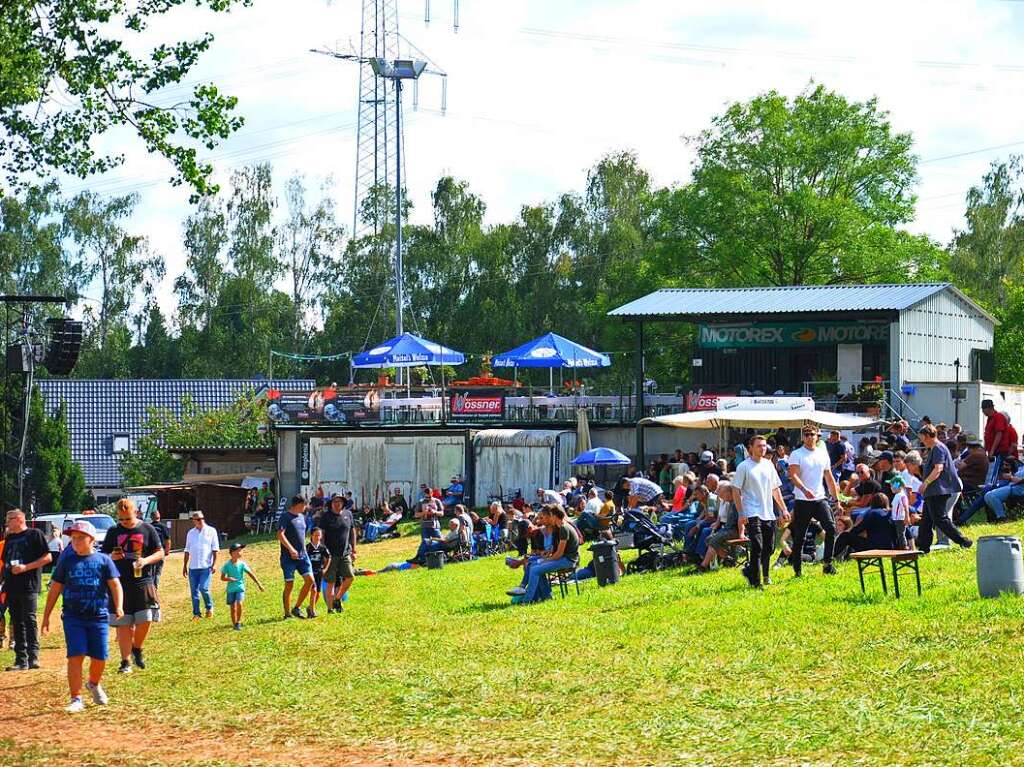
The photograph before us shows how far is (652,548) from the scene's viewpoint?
19.9m

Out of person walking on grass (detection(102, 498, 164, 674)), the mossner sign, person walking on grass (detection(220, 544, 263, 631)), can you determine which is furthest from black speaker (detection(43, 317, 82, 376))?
the mossner sign

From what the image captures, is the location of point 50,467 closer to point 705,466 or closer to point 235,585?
point 705,466

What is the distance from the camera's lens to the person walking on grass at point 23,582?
15.2 metres

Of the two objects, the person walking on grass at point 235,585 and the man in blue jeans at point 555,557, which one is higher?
the man in blue jeans at point 555,557

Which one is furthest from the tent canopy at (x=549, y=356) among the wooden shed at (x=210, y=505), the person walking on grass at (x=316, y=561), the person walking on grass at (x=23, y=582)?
the person walking on grass at (x=23, y=582)

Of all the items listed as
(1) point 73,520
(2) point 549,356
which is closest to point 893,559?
(1) point 73,520

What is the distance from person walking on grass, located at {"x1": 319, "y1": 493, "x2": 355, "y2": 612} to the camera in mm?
18719

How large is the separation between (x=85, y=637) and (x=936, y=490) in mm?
9222

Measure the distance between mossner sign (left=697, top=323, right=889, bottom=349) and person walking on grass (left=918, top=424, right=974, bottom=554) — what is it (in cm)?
2478

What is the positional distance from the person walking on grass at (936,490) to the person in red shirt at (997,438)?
5429 millimetres

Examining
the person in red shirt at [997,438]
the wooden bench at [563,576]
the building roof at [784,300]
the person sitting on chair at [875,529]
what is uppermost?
the building roof at [784,300]

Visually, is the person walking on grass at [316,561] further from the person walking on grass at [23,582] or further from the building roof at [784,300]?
the building roof at [784,300]

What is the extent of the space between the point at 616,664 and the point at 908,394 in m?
25.8

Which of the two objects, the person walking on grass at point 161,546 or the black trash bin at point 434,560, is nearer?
the person walking on grass at point 161,546
